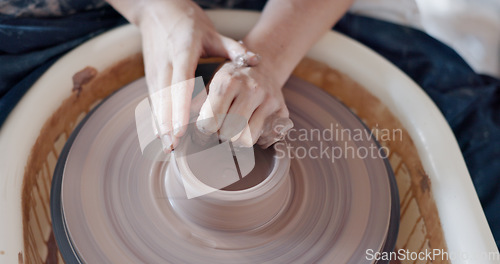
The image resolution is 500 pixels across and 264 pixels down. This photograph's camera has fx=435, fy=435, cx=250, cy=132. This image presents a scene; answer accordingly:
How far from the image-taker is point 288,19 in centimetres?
128

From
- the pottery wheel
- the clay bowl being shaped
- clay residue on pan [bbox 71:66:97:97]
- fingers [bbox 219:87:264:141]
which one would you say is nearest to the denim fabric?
the pottery wheel

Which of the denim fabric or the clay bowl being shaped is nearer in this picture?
the clay bowl being shaped

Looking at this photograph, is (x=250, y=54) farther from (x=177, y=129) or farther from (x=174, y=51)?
(x=177, y=129)

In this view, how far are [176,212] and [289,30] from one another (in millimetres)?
619

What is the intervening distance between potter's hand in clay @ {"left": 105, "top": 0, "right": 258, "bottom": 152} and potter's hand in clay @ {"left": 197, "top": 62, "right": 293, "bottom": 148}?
0.20ft

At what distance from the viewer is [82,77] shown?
1310 millimetres

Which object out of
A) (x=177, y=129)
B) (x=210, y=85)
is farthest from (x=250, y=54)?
(x=177, y=129)

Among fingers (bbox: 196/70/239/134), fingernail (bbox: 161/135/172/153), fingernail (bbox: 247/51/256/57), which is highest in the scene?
fingernail (bbox: 247/51/256/57)

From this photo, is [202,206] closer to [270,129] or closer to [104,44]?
[270,129]

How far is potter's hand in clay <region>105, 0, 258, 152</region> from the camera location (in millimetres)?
969

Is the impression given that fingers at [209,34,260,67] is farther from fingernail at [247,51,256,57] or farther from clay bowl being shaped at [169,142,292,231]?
clay bowl being shaped at [169,142,292,231]

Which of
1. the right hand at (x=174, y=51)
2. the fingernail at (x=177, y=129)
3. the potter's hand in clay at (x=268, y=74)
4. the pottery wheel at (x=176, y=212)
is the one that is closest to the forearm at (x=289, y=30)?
the potter's hand in clay at (x=268, y=74)

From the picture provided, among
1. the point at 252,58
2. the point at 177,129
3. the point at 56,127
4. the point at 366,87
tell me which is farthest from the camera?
the point at 366,87

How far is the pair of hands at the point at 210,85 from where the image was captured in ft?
3.12
